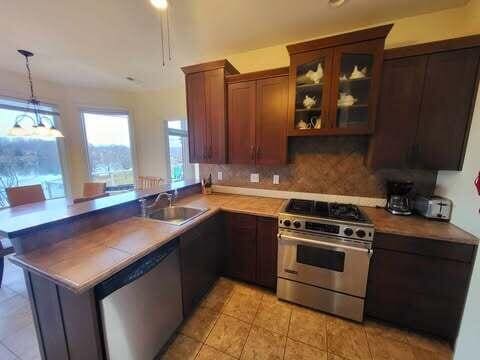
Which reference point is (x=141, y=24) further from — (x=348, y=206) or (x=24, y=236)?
(x=348, y=206)

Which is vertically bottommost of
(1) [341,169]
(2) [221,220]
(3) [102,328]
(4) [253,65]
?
(3) [102,328]

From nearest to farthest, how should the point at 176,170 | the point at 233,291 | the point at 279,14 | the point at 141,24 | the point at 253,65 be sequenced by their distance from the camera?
the point at 279,14
the point at 141,24
the point at 233,291
the point at 253,65
the point at 176,170

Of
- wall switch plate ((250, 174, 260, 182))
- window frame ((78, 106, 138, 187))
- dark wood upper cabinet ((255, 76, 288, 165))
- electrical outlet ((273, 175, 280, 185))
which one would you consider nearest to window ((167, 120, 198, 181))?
window frame ((78, 106, 138, 187))

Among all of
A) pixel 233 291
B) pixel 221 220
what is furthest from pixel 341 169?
pixel 233 291

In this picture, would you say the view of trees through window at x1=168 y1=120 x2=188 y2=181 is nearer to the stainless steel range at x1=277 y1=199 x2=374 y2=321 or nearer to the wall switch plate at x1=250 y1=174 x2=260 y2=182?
the wall switch plate at x1=250 y1=174 x2=260 y2=182

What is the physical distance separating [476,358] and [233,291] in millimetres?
1774

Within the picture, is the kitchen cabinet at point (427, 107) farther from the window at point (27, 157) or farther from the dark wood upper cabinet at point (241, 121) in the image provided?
the window at point (27, 157)

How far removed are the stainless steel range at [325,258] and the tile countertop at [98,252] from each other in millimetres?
869

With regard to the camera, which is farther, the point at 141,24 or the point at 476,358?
the point at 141,24

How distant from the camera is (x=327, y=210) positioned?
1958 mm

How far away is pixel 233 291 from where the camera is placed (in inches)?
85.3

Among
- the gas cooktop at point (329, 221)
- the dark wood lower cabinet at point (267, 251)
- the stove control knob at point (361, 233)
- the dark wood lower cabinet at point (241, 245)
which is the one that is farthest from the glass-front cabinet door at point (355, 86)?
the dark wood lower cabinet at point (241, 245)

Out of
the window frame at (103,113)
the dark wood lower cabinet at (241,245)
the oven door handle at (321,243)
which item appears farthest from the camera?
the window frame at (103,113)

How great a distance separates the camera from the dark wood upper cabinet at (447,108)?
154 cm
